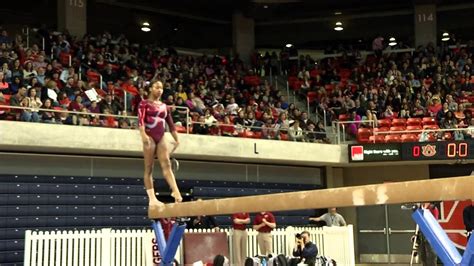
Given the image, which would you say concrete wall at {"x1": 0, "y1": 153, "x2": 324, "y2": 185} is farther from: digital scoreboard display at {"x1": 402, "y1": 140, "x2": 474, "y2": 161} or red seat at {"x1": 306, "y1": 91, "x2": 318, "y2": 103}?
digital scoreboard display at {"x1": 402, "y1": 140, "x2": 474, "y2": 161}

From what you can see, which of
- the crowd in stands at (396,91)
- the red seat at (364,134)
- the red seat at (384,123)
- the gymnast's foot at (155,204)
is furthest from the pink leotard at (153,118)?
the red seat at (384,123)

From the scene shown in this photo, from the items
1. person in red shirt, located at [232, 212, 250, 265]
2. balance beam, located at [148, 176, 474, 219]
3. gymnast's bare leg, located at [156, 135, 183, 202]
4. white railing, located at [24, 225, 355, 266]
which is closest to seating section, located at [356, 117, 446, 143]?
white railing, located at [24, 225, 355, 266]

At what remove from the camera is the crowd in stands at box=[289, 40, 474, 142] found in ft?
A: 67.2

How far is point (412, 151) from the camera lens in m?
19.6

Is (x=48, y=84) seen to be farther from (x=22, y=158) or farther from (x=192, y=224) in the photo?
(x=192, y=224)

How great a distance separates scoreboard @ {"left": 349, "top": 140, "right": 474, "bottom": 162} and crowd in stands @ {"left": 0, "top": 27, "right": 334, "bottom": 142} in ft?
3.86

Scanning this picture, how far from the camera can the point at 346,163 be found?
67.7 feet

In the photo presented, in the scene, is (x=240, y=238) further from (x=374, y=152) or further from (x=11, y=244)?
(x=374, y=152)

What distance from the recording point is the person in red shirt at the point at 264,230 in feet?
50.3

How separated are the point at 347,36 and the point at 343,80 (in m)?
5.46

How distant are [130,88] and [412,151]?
8115 millimetres

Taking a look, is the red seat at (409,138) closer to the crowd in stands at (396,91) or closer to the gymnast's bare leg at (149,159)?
the crowd in stands at (396,91)

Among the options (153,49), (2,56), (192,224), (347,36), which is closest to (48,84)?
(2,56)

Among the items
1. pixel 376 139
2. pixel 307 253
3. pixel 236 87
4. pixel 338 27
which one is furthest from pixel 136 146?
pixel 338 27
